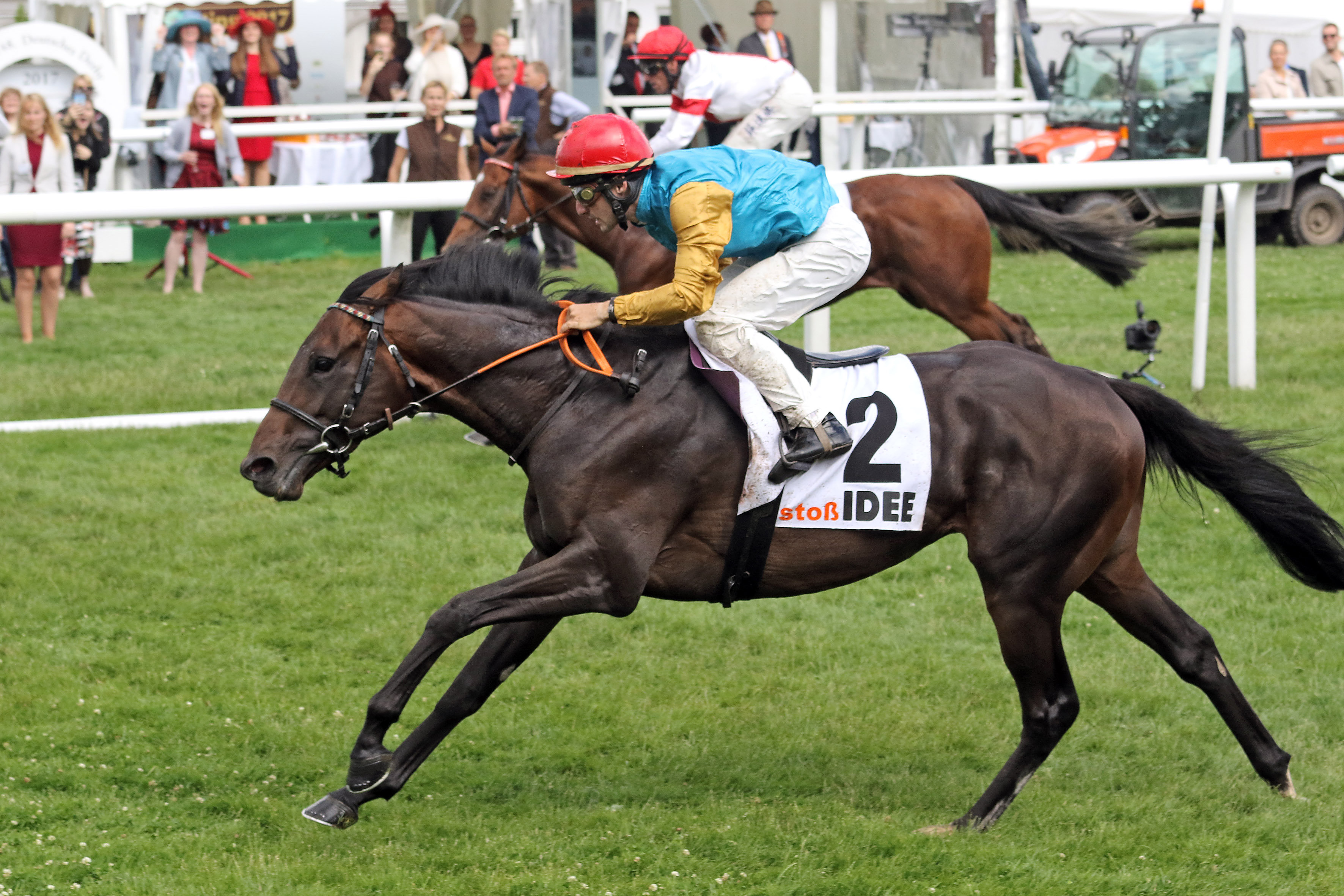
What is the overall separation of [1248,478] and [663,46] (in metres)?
4.88

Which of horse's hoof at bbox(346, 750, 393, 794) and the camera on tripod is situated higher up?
the camera on tripod

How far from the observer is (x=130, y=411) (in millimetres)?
9750

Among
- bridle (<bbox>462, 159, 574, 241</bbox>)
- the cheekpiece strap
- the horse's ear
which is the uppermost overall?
bridle (<bbox>462, 159, 574, 241</bbox>)

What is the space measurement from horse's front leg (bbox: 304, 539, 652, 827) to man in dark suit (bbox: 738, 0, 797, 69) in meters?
12.8

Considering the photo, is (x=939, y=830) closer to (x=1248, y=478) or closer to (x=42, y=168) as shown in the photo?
(x=1248, y=478)

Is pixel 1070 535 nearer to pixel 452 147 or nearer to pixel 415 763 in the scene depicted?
pixel 415 763

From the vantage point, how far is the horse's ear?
14.3 ft

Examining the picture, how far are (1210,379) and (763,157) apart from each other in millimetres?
6339

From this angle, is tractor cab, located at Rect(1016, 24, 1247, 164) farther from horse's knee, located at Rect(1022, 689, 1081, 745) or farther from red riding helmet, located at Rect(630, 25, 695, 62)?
horse's knee, located at Rect(1022, 689, 1081, 745)

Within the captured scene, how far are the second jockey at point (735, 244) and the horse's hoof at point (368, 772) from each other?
1.32 metres

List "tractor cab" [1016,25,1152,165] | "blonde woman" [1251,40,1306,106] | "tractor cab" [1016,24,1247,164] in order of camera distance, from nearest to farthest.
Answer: "tractor cab" [1016,24,1247,164]
"tractor cab" [1016,25,1152,165]
"blonde woman" [1251,40,1306,106]

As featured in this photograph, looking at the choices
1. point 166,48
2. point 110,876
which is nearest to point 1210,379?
point 110,876

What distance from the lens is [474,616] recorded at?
4.13 meters

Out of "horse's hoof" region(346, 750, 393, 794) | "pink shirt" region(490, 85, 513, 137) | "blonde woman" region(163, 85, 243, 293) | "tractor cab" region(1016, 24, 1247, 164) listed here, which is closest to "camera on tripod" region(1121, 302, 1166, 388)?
"pink shirt" region(490, 85, 513, 137)
